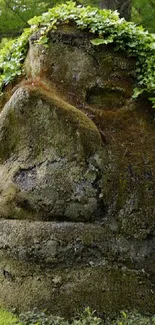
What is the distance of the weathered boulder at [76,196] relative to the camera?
4055 mm

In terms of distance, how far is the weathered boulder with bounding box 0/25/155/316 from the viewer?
4055 mm

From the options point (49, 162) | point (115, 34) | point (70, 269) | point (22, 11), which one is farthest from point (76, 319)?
point (22, 11)

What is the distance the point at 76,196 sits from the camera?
427 centimetres

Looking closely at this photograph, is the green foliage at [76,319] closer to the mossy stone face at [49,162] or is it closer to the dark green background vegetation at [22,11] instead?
the mossy stone face at [49,162]

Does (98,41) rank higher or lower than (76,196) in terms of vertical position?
higher

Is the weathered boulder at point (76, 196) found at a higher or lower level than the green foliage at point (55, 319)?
higher

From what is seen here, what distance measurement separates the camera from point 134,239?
14.0 ft

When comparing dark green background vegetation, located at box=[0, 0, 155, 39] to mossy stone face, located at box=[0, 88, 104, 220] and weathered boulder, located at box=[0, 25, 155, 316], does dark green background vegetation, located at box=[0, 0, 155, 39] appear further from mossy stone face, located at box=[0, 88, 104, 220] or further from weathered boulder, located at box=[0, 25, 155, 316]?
mossy stone face, located at box=[0, 88, 104, 220]

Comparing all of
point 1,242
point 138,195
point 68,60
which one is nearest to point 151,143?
point 138,195

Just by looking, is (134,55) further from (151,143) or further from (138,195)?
(138,195)

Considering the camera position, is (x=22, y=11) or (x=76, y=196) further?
(x=22, y=11)

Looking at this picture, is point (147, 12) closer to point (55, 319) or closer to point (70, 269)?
point (70, 269)

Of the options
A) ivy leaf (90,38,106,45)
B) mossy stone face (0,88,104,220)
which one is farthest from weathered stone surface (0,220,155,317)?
ivy leaf (90,38,106,45)

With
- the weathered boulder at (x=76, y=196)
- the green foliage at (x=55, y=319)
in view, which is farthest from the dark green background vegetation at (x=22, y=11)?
the green foliage at (x=55, y=319)
